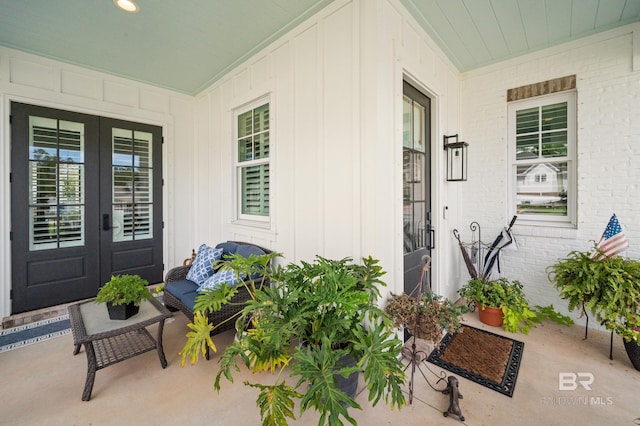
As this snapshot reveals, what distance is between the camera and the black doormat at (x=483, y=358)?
2084mm

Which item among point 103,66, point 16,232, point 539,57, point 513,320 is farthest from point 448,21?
point 16,232

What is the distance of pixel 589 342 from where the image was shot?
259 cm

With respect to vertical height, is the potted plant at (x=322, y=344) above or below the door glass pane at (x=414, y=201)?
below

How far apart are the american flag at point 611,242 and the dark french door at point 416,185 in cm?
146

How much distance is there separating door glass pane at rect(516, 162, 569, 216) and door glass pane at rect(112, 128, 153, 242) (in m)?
5.22

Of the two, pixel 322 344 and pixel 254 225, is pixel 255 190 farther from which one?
pixel 322 344

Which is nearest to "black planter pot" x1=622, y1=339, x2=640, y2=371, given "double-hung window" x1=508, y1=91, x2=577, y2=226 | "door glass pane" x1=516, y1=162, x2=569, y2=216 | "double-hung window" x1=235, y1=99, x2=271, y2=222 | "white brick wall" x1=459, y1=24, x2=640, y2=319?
"white brick wall" x1=459, y1=24, x2=640, y2=319

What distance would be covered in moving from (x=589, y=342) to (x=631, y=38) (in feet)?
9.79

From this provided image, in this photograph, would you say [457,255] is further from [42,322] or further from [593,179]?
[42,322]

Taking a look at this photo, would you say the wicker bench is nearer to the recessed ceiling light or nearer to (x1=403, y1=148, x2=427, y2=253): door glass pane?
(x1=403, y1=148, x2=427, y2=253): door glass pane

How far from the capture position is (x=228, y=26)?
2676 millimetres

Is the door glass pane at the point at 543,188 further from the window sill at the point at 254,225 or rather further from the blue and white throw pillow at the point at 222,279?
the blue and white throw pillow at the point at 222,279

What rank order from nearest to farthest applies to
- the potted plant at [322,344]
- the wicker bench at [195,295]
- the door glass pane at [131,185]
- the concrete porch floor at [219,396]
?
the potted plant at [322,344], the concrete porch floor at [219,396], the wicker bench at [195,295], the door glass pane at [131,185]

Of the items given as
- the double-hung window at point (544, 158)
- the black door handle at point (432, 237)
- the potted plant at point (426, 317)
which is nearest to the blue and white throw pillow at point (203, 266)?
the potted plant at point (426, 317)
